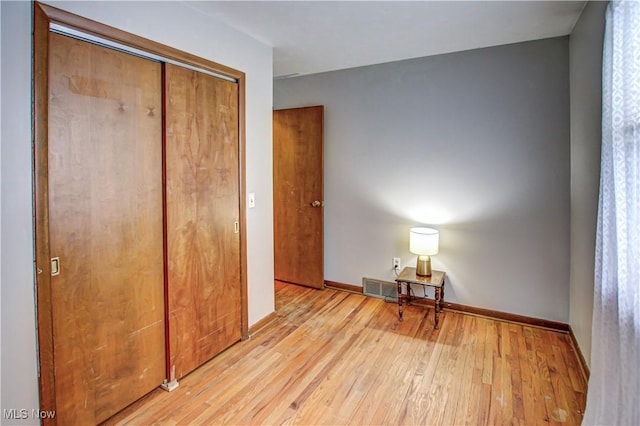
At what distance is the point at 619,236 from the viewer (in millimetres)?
1462

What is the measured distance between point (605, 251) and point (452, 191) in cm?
173

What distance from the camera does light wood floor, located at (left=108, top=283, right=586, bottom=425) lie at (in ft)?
6.45

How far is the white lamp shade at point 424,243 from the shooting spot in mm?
3182

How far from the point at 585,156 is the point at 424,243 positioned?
4.41 ft

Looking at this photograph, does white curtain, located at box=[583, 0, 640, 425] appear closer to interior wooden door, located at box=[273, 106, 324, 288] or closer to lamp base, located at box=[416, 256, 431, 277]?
lamp base, located at box=[416, 256, 431, 277]

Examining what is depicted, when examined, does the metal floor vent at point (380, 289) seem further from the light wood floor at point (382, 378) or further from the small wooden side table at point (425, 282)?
the light wood floor at point (382, 378)

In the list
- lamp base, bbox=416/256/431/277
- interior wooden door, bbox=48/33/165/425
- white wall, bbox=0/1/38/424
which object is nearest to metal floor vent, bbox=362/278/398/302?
lamp base, bbox=416/256/431/277

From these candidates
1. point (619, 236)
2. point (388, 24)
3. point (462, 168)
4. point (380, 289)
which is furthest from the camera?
point (380, 289)

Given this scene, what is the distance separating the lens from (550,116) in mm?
2855

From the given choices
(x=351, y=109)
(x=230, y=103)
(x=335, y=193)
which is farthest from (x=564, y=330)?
(x=230, y=103)

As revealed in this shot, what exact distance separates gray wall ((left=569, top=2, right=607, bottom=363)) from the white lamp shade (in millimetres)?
1030

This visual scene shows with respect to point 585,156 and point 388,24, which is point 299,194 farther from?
point 585,156

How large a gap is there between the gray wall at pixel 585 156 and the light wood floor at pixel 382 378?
41 cm

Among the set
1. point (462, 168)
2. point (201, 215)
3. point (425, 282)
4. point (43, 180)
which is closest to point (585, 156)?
point (462, 168)
